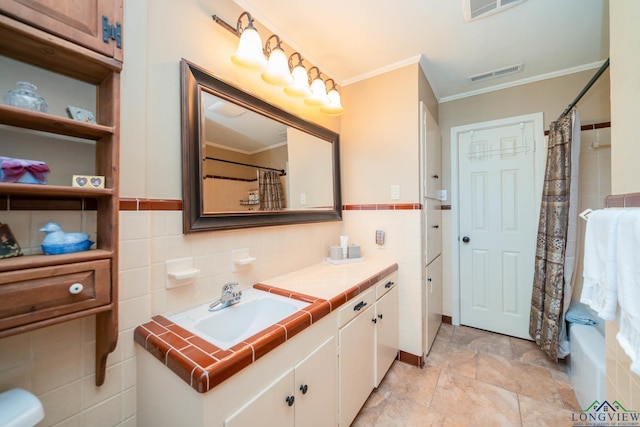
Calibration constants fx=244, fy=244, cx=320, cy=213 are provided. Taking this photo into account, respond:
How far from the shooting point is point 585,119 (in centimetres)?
210

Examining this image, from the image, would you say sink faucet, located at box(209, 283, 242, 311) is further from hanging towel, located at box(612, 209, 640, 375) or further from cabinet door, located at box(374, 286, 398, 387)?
hanging towel, located at box(612, 209, 640, 375)

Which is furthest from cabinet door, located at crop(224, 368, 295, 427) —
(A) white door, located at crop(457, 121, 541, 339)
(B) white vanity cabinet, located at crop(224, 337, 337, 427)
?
(A) white door, located at crop(457, 121, 541, 339)

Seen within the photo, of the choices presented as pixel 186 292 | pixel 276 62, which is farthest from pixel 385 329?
pixel 276 62

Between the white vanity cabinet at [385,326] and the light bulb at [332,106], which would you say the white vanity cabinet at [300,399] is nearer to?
the white vanity cabinet at [385,326]

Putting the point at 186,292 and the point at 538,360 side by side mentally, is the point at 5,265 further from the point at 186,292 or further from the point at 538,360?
the point at 538,360

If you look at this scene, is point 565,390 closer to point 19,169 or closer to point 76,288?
point 76,288

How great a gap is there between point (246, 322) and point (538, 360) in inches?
94.8

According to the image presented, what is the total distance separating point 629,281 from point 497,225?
2069 mm

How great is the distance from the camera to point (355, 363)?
140 centimetres

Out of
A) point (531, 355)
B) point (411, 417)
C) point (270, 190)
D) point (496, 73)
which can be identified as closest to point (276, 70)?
point (270, 190)

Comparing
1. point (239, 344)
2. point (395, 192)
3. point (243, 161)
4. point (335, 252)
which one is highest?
point (243, 161)

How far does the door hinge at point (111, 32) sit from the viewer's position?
77 centimetres

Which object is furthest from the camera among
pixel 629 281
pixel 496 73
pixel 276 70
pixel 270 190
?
pixel 496 73

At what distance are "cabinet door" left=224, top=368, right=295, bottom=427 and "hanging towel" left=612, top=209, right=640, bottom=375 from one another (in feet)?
3.29
